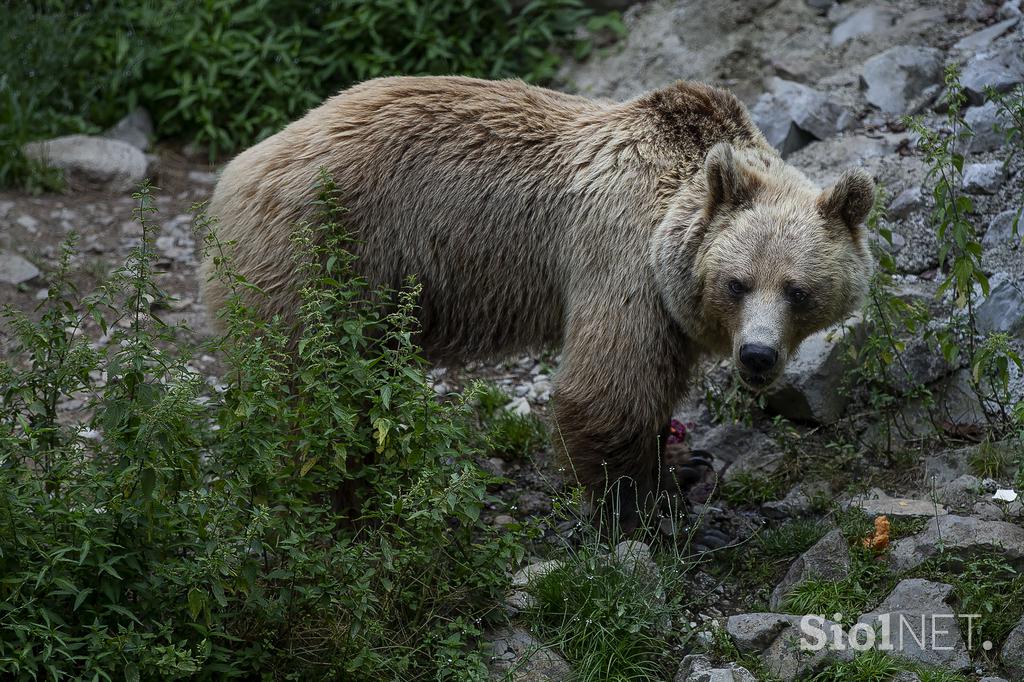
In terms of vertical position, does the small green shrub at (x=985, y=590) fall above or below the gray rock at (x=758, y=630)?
above

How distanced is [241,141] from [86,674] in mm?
6297

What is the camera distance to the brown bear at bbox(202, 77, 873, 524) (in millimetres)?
5246

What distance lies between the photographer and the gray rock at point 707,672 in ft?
15.2

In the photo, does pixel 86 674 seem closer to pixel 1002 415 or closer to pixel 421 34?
pixel 1002 415

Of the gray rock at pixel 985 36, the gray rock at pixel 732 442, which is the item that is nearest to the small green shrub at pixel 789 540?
the gray rock at pixel 732 442

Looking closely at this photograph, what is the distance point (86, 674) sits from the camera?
4.17 m

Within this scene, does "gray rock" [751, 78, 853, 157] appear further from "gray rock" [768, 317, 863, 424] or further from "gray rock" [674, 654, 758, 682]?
"gray rock" [674, 654, 758, 682]

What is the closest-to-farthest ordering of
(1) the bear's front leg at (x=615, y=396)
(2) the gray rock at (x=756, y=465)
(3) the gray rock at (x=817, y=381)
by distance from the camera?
1. (1) the bear's front leg at (x=615, y=396)
2. (2) the gray rock at (x=756, y=465)
3. (3) the gray rock at (x=817, y=381)

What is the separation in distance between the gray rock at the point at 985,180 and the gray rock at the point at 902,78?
1.24 m

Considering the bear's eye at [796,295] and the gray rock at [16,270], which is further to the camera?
the gray rock at [16,270]

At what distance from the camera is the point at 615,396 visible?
5441 millimetres

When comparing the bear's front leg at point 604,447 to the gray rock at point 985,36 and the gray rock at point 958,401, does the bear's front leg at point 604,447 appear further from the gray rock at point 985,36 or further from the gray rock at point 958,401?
the gray rock at point 985,36

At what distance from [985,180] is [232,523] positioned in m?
5.00

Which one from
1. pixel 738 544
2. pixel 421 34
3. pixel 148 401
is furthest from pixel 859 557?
pixel 421 34
